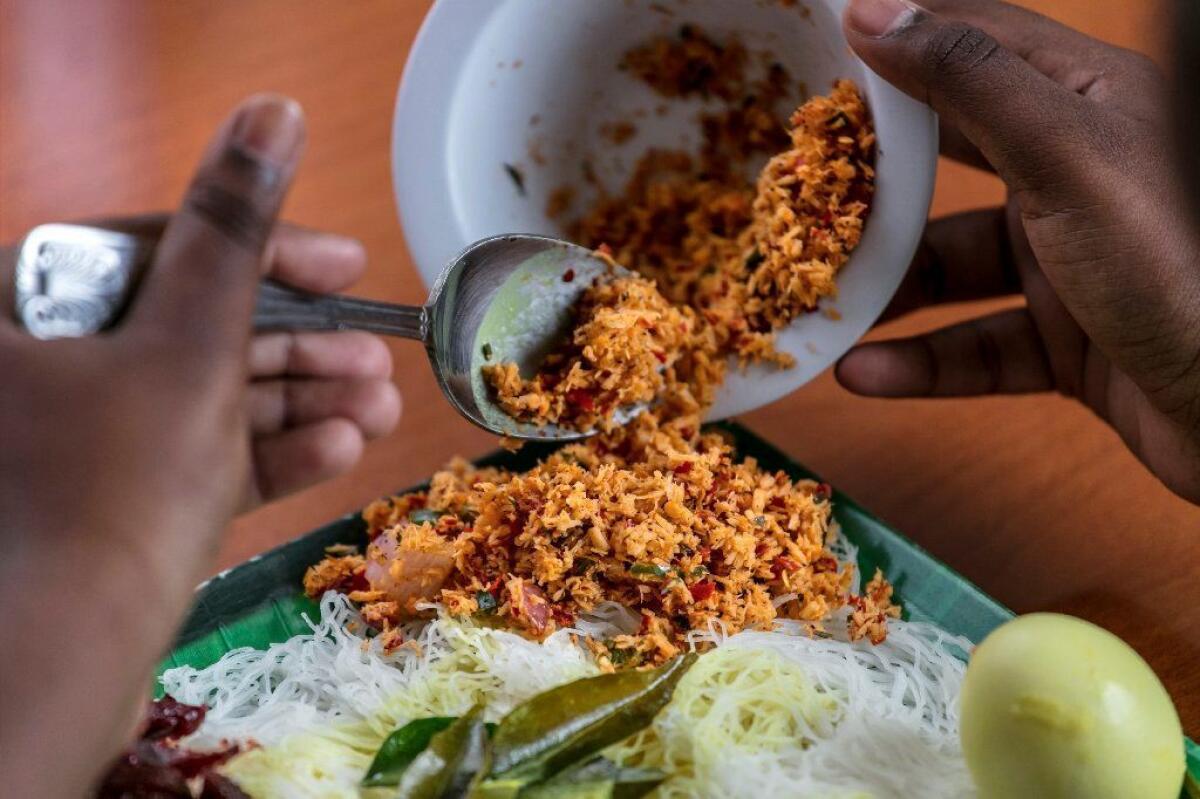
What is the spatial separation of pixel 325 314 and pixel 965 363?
1.06 m

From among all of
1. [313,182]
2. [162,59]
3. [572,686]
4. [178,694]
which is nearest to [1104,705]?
[572,686]

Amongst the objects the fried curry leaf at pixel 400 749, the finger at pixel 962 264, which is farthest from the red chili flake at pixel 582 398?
the finger at pixel 962 264

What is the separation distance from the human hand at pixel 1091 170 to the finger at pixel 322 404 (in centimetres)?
69

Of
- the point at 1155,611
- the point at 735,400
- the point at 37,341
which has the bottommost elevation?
the point at 1155,611

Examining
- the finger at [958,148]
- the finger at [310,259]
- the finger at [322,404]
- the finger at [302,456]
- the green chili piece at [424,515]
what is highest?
the finger at [310,259]

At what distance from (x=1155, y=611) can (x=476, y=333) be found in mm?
970

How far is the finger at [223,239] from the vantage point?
853 millimetres

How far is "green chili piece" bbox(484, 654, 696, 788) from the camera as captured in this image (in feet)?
3.52

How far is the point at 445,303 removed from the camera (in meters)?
1.28

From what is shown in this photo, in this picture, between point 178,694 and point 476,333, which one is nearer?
point 178,694

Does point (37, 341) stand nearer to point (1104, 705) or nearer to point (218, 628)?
point (218, 628)

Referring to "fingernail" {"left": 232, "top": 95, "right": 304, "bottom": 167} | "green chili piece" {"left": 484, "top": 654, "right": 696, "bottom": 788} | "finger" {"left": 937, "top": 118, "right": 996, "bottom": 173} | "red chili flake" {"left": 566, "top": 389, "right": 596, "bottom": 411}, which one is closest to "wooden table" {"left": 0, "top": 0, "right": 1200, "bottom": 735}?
"finger" {"left": 937, "top": 118, "right": 996, "bottom": 173}

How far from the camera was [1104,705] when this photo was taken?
101cm

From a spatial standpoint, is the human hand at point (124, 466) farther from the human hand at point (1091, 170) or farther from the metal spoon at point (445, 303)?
the human hand at point (1091, 170)
